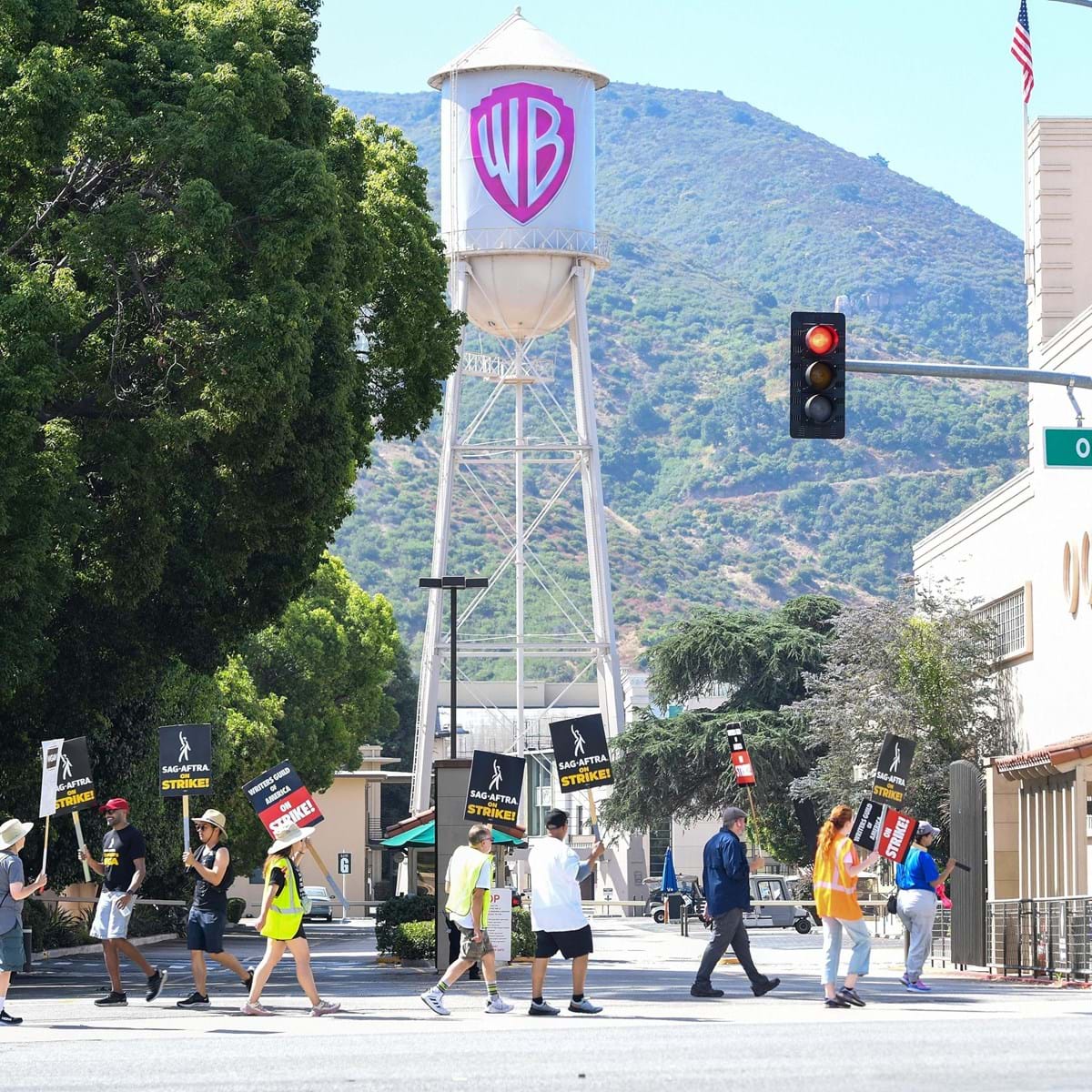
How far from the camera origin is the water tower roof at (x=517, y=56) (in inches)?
1978

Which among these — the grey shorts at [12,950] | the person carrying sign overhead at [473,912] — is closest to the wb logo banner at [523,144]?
the person carrying sign overhead at [473,912]

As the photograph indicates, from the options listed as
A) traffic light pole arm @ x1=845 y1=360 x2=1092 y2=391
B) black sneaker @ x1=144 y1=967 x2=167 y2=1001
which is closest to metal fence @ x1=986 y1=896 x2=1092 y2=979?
traffic light pole arm @ x1=845 y1=360 x2=1092 y2=391

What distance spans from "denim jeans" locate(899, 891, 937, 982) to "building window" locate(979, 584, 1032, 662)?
18.0m

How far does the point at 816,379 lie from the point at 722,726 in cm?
4662

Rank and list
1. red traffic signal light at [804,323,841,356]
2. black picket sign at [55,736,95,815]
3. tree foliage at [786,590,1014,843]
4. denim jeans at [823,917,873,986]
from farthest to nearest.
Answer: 1. tree foliage at [786,590,1014,843]
2. black picket sign at [55,736,95,815]
3. red traffic signal light at [804,323,841,356]
4. denim jeans at [823,917,873,986]

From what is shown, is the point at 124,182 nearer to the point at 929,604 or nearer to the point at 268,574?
the point at 268,574

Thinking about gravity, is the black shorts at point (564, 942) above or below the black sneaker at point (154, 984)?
above

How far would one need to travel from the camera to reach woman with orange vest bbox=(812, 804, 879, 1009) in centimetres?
1975

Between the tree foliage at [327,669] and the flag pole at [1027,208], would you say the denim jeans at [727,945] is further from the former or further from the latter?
the tree foliage at [327,669]

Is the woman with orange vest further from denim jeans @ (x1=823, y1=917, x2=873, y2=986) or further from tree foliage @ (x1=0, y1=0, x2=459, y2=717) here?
tree foliage @ (x1=0, y1=0, x2=459, y2=717)

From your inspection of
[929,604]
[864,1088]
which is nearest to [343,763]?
[929,604]

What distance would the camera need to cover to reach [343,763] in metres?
69.9

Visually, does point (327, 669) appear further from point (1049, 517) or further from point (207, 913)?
point (207, 913)

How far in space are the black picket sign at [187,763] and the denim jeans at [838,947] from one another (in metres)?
9.17
